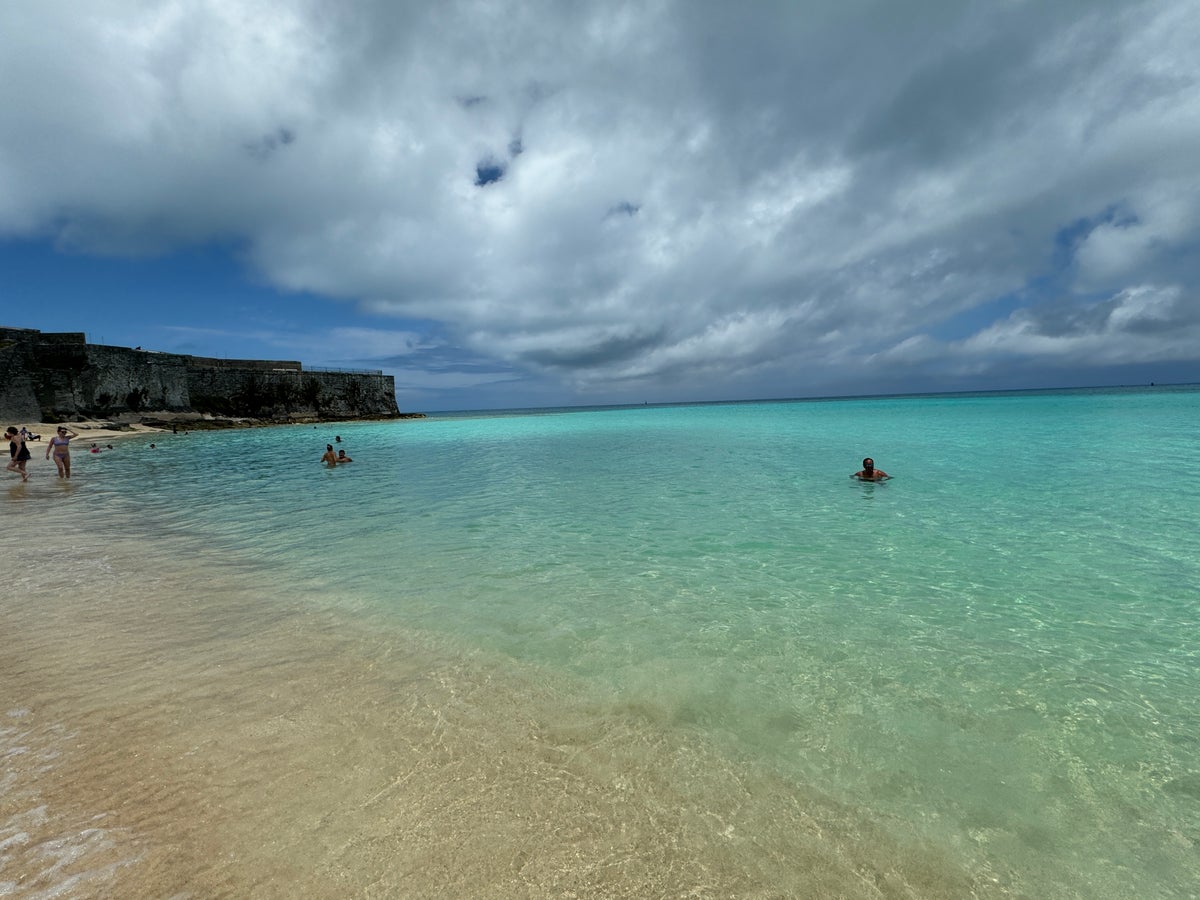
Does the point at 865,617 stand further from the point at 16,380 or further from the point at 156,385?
the point at 156,385

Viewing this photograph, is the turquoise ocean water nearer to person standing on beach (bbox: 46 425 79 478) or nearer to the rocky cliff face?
person standing on beach (bbox: 46 425 79 478)

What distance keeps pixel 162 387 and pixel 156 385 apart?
79cm

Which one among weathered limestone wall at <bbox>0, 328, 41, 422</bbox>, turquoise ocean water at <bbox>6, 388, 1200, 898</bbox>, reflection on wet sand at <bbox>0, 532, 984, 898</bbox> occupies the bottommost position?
turquoise ocean water at <bbox>6, 388, 1200, 898</bbox>

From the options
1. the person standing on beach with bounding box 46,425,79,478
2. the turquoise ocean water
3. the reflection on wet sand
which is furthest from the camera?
the person standing on beach with bounding box 46,425,79,478

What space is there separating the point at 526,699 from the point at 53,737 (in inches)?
120

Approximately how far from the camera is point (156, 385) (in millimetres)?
48812

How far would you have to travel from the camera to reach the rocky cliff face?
124 feet

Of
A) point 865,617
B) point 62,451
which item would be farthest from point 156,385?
point 865,617

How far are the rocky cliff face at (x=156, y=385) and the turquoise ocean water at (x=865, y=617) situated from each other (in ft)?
123

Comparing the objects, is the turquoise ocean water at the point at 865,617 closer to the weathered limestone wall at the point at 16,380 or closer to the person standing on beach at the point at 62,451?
the person standing on beach at the point at 62,451

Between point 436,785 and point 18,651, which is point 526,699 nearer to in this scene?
point 436,785

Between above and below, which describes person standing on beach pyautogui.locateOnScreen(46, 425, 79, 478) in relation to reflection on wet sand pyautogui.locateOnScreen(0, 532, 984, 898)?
above

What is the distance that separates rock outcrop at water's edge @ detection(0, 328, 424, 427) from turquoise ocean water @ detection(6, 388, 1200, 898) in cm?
3761

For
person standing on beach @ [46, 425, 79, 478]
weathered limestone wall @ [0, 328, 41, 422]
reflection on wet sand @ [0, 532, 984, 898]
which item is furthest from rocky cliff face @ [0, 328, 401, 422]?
reflection on wet sand @ [0, 532, 984, 898]
